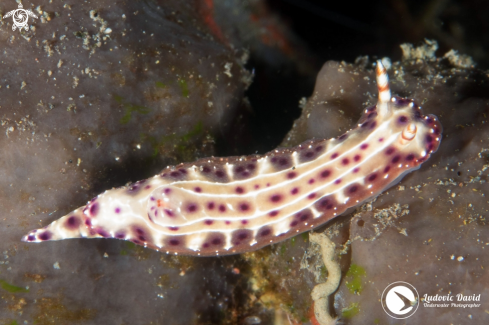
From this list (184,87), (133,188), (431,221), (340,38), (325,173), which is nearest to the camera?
(431,221)

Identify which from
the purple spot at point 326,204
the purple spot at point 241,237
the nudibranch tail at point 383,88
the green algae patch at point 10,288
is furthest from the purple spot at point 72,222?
the nudibranch tail at point 383,88

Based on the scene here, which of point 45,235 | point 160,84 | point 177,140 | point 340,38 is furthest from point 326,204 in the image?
point 340,38

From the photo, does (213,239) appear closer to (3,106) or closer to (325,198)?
(325,198)

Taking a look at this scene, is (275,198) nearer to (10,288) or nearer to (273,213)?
(273,213)

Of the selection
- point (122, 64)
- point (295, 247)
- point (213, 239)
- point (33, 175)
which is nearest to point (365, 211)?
point (295, 247)

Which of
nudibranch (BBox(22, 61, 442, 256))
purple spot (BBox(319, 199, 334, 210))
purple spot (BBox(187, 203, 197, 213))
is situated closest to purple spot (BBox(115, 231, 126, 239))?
nudibranch (BBox(22, 61, 442, 256))

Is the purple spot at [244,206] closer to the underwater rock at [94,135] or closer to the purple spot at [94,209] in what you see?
the underwater rock at [94,135]
